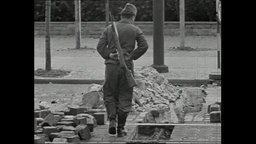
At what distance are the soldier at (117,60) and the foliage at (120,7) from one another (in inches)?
763

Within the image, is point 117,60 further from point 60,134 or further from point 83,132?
point 60,134

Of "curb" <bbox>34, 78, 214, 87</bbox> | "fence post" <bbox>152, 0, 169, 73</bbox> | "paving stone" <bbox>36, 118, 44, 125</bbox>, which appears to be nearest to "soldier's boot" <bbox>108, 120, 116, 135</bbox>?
"paving stone" <bbox>36, 118, 44, 125</bbox>

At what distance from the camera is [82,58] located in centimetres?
2080

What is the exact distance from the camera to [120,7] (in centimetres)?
2842

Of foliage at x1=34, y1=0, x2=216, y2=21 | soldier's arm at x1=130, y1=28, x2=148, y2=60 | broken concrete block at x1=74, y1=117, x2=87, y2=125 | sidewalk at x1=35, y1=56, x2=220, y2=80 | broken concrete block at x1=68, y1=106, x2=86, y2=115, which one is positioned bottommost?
broken concrete block at x1=74, y1=117, x2=87, y2=125

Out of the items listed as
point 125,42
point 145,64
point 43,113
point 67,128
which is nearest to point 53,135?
point 67,128

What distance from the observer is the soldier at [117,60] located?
28.4 feet

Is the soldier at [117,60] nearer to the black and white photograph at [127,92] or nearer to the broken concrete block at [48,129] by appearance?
the black and white photograph at [127,92]

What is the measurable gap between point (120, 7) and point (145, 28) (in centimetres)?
140

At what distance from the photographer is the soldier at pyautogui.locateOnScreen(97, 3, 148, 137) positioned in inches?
340

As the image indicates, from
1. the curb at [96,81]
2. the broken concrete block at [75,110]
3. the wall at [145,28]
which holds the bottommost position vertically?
the broken concrete block at [75,110]

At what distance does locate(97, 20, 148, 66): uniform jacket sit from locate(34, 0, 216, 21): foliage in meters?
19.4

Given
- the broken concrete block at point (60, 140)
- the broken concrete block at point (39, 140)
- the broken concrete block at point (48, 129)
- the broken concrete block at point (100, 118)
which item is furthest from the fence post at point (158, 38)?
the broken concrete block at point (39, 140)

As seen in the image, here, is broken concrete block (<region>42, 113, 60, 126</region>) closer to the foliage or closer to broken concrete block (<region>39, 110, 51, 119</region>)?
broken concrete block (<region>39, 110, 51, 119</region>)
